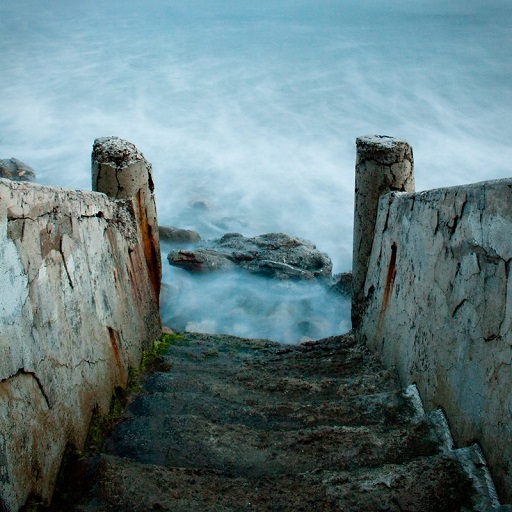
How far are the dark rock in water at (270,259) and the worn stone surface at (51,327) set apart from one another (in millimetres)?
5013

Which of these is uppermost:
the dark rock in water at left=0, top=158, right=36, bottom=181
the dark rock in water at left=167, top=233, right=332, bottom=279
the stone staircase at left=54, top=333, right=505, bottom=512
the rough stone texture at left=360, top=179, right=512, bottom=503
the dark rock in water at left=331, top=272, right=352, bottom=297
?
the rough stone texture at left=360, top=179, right=512, bottom=503

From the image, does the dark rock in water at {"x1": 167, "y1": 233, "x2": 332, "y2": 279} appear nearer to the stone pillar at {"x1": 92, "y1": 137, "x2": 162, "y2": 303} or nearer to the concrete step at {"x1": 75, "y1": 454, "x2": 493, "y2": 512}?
the stone pillar at {"x1": 92, "y1": 137, "x2": 162, "y2": 303}

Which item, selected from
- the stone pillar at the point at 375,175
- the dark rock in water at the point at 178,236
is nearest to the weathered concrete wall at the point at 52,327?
the stone pillar at the point at 375,175

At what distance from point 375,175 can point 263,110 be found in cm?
1719

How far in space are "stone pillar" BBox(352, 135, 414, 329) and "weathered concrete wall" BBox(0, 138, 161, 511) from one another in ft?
6.32

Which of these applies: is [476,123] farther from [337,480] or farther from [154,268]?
[337,480]

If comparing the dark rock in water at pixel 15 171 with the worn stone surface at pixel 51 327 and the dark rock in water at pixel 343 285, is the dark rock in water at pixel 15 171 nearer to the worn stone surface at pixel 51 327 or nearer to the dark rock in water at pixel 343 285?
the dark rock in water at pixel 343 285

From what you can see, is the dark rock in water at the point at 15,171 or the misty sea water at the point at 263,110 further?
the dark rock in water at the point at 15,171

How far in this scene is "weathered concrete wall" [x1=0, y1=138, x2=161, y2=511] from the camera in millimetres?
2162

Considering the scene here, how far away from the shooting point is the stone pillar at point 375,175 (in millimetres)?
4684

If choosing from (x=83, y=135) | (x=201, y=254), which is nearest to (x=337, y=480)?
(x=201, y=254)

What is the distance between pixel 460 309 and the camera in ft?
8.98

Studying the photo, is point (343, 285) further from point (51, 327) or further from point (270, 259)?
point (51, 327)

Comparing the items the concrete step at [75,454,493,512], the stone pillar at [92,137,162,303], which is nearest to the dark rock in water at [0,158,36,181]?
the stone pillar at [92,137,162,303]
